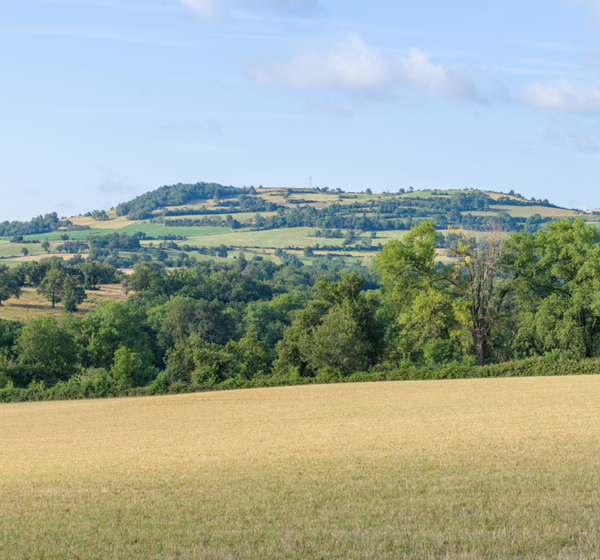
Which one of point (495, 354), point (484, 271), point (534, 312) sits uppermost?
point (484, 271)

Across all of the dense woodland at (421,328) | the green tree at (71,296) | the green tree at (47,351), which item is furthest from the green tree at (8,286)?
the green tree at (47,351)

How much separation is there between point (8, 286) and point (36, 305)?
6328 mm

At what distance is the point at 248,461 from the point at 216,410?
19377mm

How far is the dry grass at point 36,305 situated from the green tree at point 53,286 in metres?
1.41

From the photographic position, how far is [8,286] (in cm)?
11969

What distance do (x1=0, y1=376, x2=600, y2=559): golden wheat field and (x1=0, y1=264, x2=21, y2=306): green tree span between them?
9681cm

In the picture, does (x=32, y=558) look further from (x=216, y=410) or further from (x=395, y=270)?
(x=395, y=270)

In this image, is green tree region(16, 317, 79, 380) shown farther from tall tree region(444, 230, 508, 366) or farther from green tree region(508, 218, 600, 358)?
green tree region(508, 218, 600, 358)

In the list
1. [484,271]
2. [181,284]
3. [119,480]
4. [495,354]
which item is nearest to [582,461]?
[119,480]

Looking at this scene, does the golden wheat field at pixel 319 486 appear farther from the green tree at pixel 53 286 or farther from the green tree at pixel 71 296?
the green tree at pixel 53 286

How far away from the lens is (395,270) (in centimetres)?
5634

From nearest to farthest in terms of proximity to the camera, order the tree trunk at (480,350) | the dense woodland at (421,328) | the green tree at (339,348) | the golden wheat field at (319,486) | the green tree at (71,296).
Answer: the golden wheat field at (319,486) < the dense woodland at (421,328) < the green tree at (339,348) < the tree trunk at (480,350) < the green tree at (71,296)

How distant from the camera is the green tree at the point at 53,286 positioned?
124312 millimetres

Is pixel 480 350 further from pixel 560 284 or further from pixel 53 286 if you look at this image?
pixel 53 286
